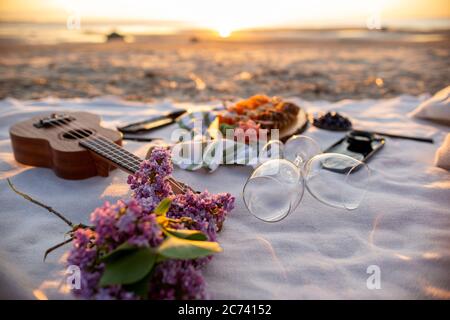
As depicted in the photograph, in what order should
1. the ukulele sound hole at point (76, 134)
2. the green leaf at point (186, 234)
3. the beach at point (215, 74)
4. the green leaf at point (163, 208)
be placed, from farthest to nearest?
the beach at point (215, 74) < the ukulele sound hole at point (76, 134) < the green leaf at point (163, 208) < the green leaf at point (186, 234)

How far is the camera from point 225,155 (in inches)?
104

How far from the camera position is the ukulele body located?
2.43 m

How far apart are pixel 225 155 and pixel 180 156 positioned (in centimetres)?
34

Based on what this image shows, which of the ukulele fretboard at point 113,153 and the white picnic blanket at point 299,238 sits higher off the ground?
the ukulele fretboard at point 113,153

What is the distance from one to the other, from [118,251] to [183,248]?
0.69 ft

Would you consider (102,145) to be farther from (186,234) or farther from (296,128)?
(296,128)

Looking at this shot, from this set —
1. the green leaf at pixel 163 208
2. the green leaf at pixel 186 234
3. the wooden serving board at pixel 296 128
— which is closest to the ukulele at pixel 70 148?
the green leaf at pixel 163 208

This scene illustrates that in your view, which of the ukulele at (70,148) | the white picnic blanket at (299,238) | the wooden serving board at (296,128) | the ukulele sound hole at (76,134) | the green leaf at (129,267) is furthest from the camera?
the wooden serving board at (296,128)

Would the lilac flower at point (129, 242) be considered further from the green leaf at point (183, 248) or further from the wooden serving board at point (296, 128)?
the wooden serving board at point (296, 128)

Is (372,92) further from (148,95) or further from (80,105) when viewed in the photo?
(80,105)

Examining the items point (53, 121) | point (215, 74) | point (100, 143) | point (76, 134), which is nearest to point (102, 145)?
point (100, 143)

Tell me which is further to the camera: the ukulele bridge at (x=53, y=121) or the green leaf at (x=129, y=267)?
the ukulele bridge at (x=53, y=121)

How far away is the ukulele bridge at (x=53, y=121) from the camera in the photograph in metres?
2.82

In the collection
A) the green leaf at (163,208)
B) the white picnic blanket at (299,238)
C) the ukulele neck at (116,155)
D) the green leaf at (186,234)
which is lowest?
the white picnic blanket at (299,238)
